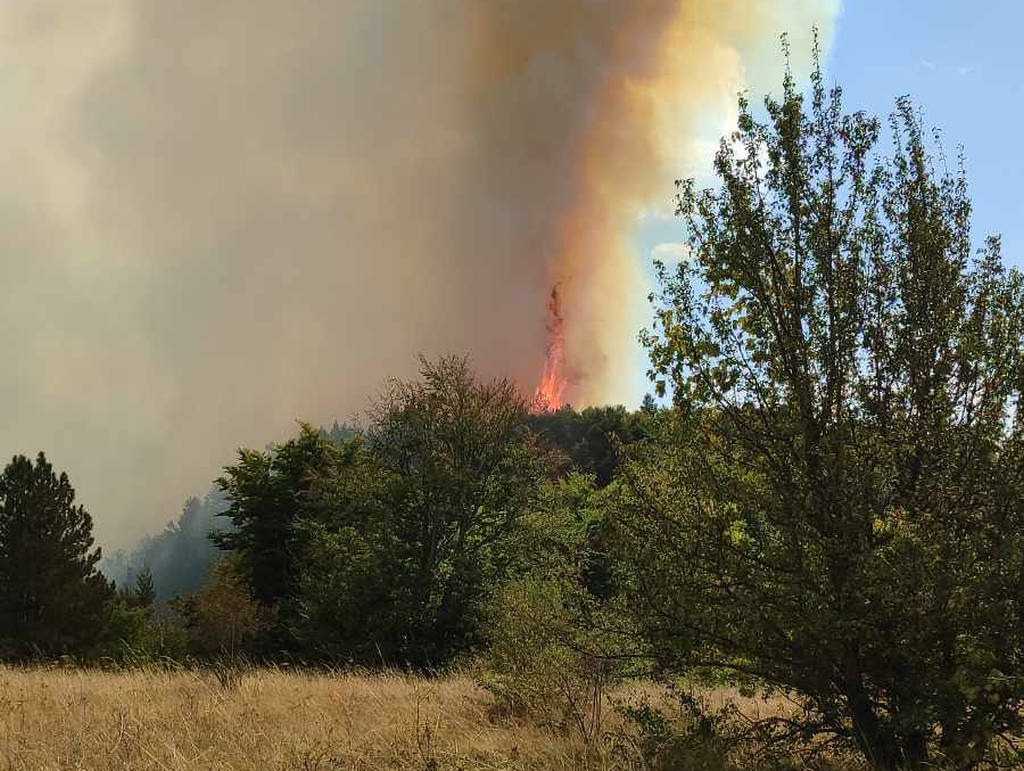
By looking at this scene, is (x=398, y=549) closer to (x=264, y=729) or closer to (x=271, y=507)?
(x=271, y=507)

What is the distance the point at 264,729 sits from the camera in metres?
7.56

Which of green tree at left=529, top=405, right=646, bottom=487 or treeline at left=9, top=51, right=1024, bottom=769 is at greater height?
green tree at left=529, top=405, right=646, bottom=487

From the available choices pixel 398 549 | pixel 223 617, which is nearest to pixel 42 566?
pixel 223 617

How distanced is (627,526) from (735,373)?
68.5 inches

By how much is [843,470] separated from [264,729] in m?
6.48

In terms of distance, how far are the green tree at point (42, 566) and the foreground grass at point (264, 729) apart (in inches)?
973

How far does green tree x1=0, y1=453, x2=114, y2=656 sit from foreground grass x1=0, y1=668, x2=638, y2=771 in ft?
81.1

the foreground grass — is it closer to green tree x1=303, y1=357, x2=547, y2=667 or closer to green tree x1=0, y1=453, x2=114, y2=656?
green tree x1=303, y1=357, x2=547, y2=667

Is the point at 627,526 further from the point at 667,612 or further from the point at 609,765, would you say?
the point at 609,765

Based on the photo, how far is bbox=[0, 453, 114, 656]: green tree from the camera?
31.7 m

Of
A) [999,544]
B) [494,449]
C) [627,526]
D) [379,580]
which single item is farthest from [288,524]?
[999,544]

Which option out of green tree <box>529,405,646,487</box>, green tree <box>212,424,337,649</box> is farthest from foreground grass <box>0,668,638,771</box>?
green tree <box>529,405,646,487</box>

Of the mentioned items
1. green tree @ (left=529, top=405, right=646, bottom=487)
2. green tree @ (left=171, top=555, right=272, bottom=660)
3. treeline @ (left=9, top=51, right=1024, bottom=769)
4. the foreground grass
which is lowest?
green tree @ (left=171, top=555, right=272, bottom=660)

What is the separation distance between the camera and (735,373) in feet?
21.1
